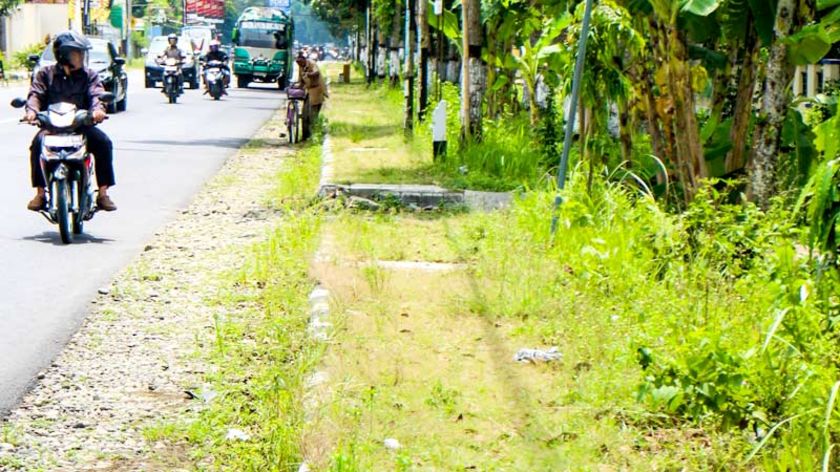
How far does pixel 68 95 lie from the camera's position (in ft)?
38.7

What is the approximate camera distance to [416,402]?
6.40 metres

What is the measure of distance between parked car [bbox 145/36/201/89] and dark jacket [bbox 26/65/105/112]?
3495cm

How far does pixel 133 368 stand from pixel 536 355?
2209 mm

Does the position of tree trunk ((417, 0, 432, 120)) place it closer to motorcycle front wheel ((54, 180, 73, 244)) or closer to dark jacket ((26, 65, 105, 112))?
dark jacket ((26, 65, 105, 112))

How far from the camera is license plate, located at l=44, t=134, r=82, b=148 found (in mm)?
11430

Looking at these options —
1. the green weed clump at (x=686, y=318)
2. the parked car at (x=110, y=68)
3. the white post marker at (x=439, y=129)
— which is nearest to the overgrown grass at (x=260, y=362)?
the green weed clump at (x=686, y=318)

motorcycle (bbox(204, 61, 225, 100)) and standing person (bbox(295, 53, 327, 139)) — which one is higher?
standing person (bbox(295, 53, 327, 139))

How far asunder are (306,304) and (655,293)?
222 centimetres

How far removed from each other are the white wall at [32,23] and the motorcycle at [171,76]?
133 ft

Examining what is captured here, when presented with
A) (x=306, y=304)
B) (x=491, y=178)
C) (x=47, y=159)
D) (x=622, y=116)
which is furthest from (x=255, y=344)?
(x=491, y=178)

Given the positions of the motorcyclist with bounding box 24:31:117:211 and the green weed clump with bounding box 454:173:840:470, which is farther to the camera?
the motorcyclist with bounding box 24:31:117:211

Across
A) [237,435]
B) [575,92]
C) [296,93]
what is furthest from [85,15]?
[237,435]

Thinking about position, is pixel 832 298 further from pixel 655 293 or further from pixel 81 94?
pixel 81 94

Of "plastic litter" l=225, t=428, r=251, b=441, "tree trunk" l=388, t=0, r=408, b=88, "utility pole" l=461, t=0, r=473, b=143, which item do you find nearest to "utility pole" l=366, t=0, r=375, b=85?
"tree trunk" l=388, t=0, r=408, b=88
